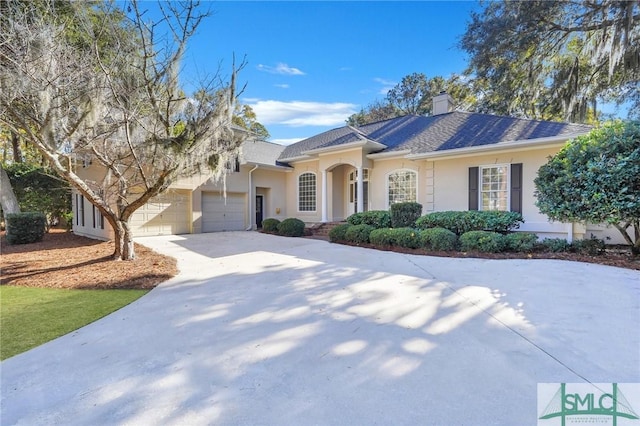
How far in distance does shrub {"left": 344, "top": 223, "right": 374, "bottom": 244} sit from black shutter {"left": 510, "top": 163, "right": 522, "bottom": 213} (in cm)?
475

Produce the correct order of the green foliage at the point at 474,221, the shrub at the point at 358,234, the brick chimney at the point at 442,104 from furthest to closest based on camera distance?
1. the brick chimney at the point at 442,104
2. the shrub at the point at 358,234
3. the green foliage at the point at 474,221

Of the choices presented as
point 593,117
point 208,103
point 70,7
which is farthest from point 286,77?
point 593,117

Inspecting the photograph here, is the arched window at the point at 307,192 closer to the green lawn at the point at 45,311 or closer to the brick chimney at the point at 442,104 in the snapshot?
the brick chimney at the point at 442,104

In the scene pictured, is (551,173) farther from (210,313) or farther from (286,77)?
(286,77)

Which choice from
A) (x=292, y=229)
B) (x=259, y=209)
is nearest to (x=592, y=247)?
(x=292, y=229)

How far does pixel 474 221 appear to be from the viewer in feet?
30.4

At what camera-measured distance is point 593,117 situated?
14633 millimetres

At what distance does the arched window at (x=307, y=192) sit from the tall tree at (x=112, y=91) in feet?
26.7

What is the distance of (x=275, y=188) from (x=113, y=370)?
1405cm

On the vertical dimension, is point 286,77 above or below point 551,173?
above

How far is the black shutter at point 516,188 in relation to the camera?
991 cm

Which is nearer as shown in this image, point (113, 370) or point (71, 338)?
point (113, 370)

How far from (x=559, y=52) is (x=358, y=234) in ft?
38.2

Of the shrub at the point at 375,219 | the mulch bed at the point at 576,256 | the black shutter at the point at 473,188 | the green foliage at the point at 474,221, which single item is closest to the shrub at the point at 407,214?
the green foliage at the point at 474,221
